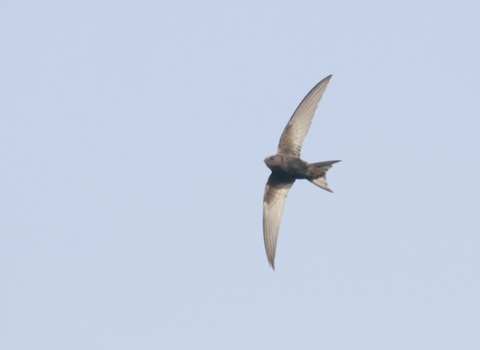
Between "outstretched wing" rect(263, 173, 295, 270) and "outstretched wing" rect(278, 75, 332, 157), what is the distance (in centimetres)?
73

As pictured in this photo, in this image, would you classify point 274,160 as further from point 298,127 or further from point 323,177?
point 323,177

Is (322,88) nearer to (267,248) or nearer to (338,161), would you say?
(338,161)

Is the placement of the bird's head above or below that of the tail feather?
above

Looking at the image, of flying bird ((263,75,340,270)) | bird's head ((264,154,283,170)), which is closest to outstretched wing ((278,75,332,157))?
flying bird ((263,75,340,270))

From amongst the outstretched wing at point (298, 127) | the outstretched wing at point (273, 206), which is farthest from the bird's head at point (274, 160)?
the outstretched wing at point (273, 206)

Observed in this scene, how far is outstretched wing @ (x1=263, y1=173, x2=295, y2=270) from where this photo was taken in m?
17.3

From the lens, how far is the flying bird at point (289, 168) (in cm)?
1667

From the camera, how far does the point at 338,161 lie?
54.5 ft

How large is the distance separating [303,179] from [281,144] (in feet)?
3.18

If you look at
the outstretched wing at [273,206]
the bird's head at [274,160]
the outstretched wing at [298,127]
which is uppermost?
the outstretched wing at [298,127]

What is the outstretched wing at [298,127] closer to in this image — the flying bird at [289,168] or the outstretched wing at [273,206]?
the flying bird at [289,168]

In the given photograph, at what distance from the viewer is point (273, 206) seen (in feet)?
57.7

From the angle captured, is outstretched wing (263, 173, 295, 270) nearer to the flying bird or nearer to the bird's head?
the flying bird

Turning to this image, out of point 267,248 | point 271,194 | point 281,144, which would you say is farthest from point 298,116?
point 267,248
